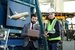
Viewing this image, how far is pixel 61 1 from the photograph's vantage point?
65.5 ft

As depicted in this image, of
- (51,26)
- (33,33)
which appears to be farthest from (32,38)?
(51,26)

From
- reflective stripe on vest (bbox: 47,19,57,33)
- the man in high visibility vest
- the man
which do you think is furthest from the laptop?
reflective stripe on vest (bbox: 47,19,57,33)

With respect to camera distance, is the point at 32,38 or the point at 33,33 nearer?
the point at 33,33

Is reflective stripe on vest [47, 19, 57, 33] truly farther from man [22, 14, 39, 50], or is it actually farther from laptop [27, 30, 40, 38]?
laptop [27, 30, 40, 38]

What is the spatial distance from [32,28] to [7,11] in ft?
5.75

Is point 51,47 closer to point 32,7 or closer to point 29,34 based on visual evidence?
point 29,34

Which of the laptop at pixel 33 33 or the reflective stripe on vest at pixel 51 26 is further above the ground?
the reflective stripe on vest at pixel 51 26

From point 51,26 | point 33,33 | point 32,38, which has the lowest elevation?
point 32,38

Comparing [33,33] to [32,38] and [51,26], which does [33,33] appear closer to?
[32,38]

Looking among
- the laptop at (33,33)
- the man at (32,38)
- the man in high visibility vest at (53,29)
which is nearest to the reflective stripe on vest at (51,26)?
the man in high visibility vest at (53,29)

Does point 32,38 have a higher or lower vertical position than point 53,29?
lower

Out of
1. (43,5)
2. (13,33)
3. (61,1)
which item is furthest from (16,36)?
(61,1)

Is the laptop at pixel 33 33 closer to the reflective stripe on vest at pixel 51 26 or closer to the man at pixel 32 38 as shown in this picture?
the man at pixel 32 38

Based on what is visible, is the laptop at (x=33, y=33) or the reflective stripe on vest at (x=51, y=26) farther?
the reflective stripe on vest at (x=51, y=26)
